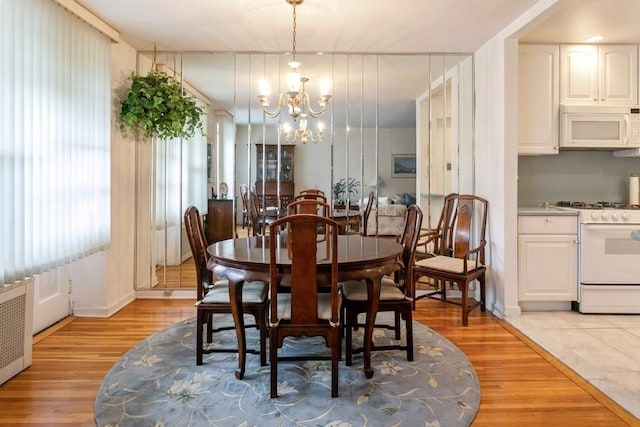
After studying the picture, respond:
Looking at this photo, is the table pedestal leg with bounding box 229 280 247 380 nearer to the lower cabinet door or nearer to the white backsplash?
the lower cabinet door

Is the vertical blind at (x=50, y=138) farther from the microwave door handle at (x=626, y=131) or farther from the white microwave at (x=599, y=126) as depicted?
the microwave door handle at (x=626, y=131)

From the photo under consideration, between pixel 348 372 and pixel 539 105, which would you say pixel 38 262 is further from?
pixel 539 105

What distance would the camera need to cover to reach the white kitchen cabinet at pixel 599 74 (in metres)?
3.85

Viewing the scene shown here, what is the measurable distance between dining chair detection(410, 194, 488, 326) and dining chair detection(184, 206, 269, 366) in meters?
1.34

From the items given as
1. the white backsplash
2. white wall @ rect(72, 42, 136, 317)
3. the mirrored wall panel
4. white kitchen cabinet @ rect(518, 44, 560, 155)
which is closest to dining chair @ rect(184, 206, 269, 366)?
the mirrored wall panel

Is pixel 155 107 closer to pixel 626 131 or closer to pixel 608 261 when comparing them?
pixel 608 261

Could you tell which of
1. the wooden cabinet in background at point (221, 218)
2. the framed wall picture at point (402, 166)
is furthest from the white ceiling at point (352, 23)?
the framed wall picture at point (402, 166)

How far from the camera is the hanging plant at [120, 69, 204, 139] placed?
368cm

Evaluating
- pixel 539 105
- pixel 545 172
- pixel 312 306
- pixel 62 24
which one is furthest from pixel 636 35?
pixel 62 24

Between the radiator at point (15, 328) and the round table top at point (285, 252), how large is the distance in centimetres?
111

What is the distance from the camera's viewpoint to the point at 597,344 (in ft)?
9.83

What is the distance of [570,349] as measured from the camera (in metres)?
2.90

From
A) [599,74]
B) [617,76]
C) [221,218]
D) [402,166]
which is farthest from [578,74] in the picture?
[402,166]

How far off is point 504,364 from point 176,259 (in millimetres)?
4522
